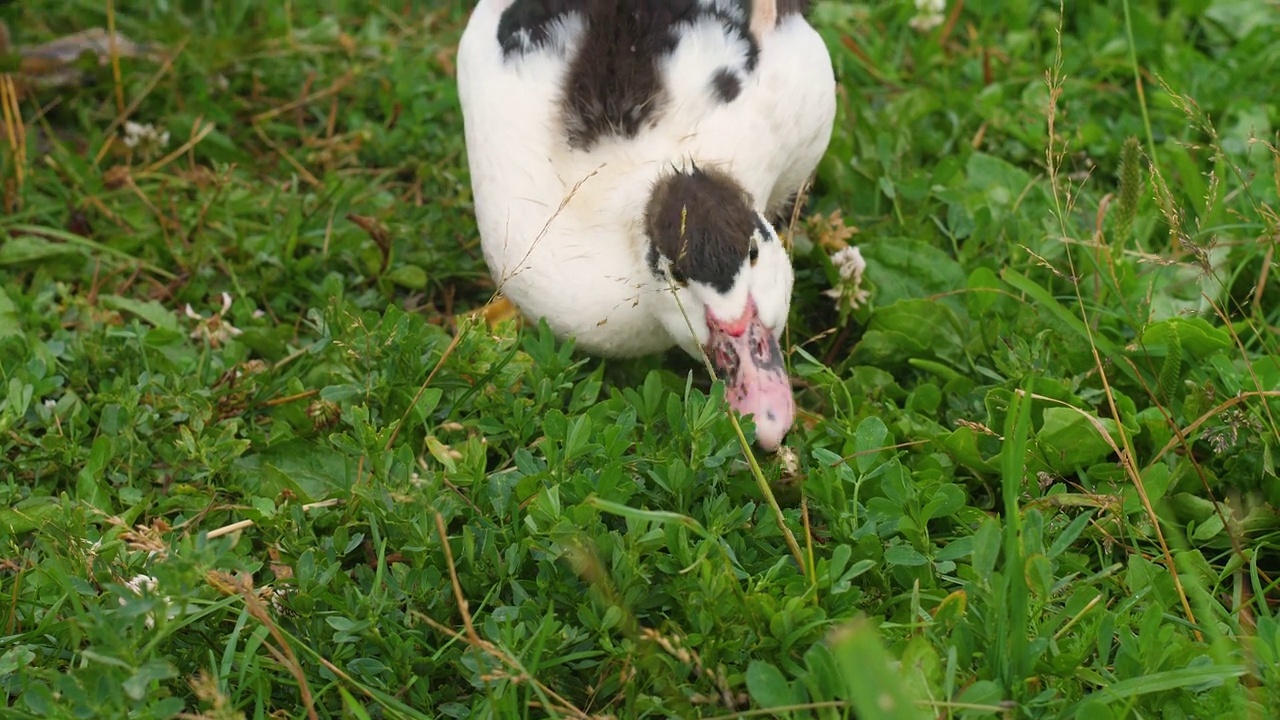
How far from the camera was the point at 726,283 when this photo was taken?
8.68 ft

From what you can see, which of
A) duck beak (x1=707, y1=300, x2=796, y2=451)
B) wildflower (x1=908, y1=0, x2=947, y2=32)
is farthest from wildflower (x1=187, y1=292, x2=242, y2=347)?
wildflower (x1=908, y1=0, x2=947, y2=32)

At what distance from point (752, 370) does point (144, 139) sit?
2.48 metres

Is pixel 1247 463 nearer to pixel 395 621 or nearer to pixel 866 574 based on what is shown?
pixel 866 574

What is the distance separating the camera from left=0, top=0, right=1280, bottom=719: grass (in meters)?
2.13

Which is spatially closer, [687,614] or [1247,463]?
[687,614]

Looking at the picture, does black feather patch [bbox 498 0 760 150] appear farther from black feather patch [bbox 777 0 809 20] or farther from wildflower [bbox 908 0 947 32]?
wildflower [bbox 908 0 947 32]

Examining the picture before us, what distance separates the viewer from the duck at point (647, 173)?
2684mm

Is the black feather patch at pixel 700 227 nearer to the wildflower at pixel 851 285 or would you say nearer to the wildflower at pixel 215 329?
the wildflower at pixel 851 285

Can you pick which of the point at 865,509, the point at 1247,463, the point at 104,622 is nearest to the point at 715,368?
the point at 865,509

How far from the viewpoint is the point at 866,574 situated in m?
2.40

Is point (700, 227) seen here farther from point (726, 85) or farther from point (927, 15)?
point (927, 15)

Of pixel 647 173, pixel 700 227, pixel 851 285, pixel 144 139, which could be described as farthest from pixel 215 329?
pixel 851 285

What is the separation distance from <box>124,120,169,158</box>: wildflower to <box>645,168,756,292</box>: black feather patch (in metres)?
2.14

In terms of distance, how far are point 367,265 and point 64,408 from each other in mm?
947
